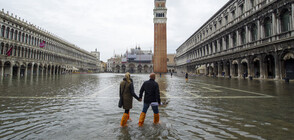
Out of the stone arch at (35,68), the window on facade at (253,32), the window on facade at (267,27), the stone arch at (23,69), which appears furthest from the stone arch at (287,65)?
the stone arch at (35,68)

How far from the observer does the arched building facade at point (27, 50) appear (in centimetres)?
3222

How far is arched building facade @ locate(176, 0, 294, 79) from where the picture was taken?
60.7ft

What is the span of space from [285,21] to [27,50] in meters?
52.4

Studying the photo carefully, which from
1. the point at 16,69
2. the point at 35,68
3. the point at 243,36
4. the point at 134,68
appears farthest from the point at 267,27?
the point at 134,68

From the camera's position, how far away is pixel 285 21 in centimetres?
1861

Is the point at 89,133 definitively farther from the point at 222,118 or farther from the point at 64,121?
the point at 222,118

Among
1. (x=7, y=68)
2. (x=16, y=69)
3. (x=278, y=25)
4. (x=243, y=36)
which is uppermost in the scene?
(x=243, y=36)

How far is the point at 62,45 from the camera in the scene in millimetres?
61281

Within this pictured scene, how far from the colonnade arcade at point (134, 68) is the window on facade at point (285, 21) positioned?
83.0 m

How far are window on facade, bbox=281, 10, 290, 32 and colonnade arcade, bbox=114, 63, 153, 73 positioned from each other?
83.0m

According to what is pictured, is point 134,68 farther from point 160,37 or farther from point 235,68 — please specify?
point 235,68

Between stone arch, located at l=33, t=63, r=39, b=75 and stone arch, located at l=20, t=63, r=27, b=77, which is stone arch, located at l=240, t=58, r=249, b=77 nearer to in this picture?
stone arch, located at l=20, t=63, r=27, b=77

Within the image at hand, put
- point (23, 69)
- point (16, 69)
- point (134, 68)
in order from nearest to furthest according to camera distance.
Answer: point (16, 69), point (23, 69), point (134, 68)

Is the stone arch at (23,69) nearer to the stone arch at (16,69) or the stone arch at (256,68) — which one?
the stone arch at (16,69)
